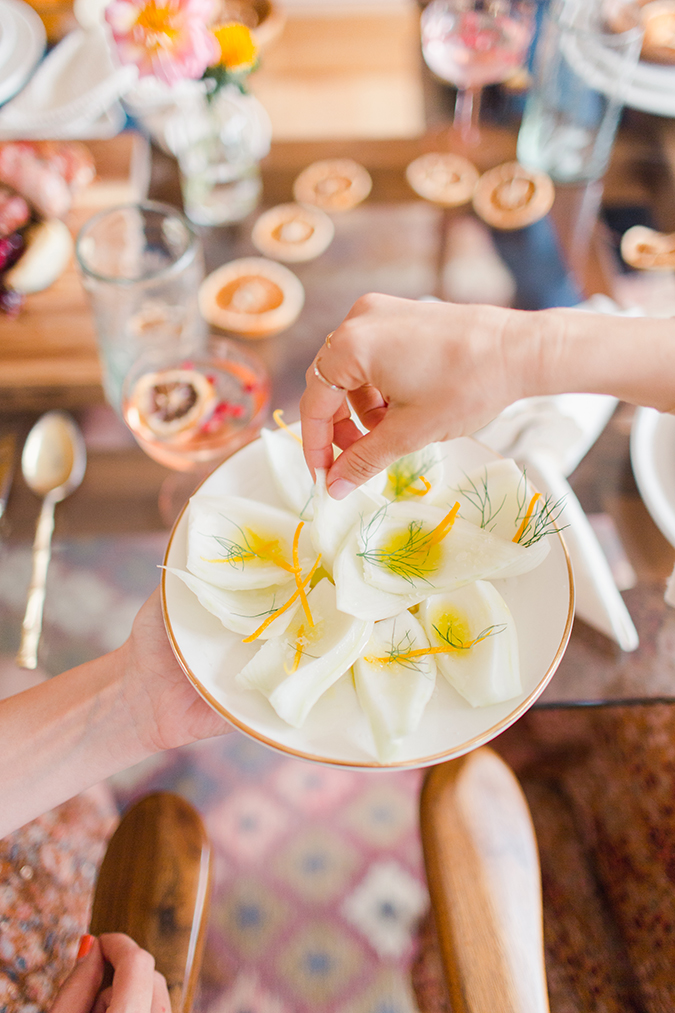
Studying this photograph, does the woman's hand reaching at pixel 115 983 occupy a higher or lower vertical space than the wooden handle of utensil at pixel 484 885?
lower

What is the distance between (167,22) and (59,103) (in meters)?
0.34

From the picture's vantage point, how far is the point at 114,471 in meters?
0.86

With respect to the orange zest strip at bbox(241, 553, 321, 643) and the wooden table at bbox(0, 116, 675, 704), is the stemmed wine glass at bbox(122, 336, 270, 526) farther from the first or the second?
the orange zest strip at bbox(241, 553, 321, 643)

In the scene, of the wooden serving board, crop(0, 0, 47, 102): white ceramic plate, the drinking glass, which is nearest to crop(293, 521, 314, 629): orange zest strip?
the wooden serving board

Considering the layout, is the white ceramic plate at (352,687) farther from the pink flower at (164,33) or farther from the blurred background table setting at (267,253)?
the pink flower at (164,33)

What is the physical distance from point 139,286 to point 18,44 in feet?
2.13

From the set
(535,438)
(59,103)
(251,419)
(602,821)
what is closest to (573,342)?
(535,438)

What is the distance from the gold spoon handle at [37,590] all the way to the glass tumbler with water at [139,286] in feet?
0.60

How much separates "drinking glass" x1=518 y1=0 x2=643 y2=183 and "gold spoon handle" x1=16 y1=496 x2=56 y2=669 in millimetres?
925

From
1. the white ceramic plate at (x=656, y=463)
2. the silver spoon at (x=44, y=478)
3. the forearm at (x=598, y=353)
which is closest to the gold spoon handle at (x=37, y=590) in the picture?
the silver spoon at (x=44, y=478)

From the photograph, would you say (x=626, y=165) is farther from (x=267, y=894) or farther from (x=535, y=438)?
(x=267, y=894)

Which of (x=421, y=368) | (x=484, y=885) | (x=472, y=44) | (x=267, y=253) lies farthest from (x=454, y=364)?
(x=472, y=44)

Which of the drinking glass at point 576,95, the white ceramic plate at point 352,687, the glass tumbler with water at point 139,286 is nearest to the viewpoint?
the white ceramic plate at point 352,687

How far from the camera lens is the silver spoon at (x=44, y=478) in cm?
75
